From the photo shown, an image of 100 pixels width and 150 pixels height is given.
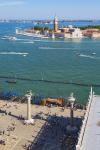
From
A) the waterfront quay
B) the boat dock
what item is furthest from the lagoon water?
the boat dock

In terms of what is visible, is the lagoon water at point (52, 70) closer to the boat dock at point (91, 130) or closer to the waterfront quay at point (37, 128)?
the waterfront quay at point (37, 128)

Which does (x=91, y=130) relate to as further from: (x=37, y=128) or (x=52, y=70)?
(x=52, y=70)

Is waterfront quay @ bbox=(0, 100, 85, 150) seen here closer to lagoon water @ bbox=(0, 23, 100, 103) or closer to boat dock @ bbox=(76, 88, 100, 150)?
boat dock @ bbox=(76, 88, 100, 150)

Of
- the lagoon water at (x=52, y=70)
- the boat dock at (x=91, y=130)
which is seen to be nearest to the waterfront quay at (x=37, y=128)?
the boat dock at (x=91, y=130)

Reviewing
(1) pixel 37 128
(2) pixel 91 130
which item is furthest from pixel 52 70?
(2) pixel 91 130

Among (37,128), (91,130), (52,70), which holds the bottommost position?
(52,70)

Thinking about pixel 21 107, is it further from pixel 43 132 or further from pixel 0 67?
pixel 0 67

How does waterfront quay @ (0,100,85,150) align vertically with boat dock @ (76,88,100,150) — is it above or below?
below

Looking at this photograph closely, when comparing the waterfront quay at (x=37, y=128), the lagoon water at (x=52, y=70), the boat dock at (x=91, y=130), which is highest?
the boat dock at (x=91, y=130)
